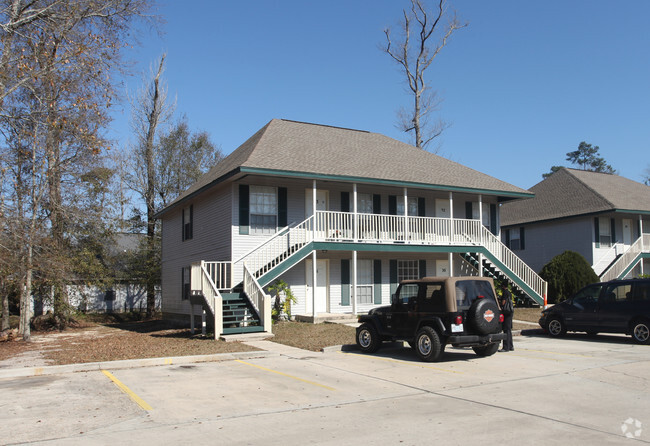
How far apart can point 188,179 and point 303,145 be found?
1845 cm

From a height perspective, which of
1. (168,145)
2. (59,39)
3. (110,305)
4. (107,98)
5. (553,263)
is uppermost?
(168,145)

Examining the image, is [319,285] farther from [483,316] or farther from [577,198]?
[577,198]

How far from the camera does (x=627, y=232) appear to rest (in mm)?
31719

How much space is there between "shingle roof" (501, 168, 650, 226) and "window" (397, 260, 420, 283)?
1163 cm

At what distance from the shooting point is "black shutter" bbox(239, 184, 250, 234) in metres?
20.1

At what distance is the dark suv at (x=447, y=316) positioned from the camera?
440 inches

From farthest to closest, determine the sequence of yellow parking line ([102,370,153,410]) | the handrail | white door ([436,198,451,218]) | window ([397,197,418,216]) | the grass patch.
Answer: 1. the handrail
2. white door ([436,198,451,218])
3. window ([397,197,418,216])
4. the grass patch
5. yellow parking line ([102,370,153,410])

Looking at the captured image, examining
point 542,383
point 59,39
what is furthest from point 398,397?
Answer: point 59,39

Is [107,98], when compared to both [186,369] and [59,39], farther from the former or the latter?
[186,369]

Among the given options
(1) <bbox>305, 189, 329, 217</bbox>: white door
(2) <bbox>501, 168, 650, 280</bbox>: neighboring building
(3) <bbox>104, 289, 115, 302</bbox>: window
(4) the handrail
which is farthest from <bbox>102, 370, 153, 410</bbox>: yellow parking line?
(3) <bbox>104, 289, 115, 302</bbox>: window

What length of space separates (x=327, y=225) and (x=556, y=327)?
8.73 meters

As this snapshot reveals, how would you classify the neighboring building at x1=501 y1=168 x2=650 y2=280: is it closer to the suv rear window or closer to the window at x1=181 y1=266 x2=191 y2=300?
the suv rear window

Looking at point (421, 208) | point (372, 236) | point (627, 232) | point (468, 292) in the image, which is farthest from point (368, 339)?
point (627, 232)

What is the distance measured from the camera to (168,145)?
38.7m
